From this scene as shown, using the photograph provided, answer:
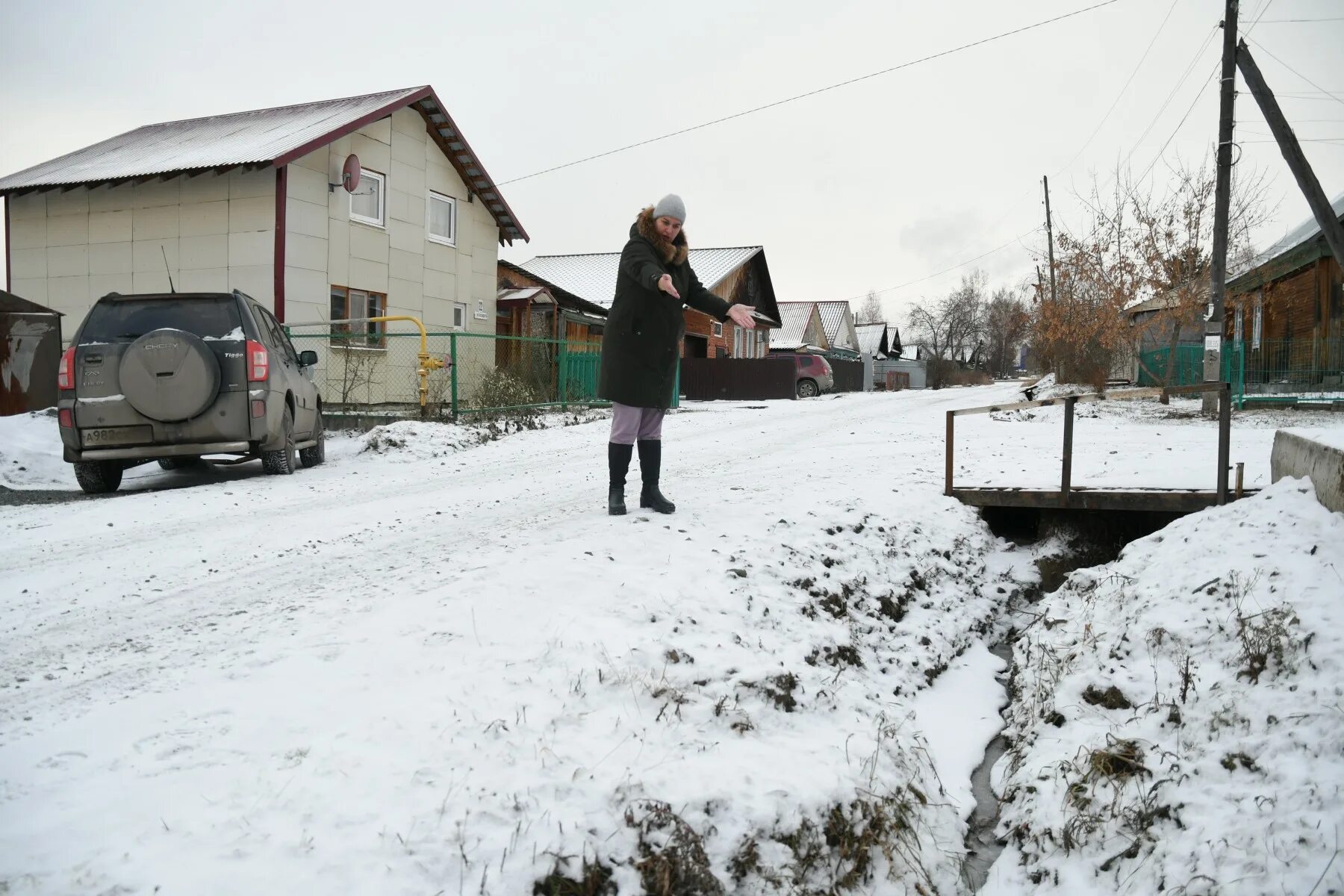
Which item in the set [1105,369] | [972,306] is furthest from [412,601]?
[972,306]

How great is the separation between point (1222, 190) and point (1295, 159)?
9.09 feet

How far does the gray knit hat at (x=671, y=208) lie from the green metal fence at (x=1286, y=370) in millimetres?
15916

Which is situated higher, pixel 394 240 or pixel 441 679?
pixel 394 240

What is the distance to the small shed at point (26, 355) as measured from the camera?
12.0 metres

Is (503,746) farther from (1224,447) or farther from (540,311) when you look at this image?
(540,311)

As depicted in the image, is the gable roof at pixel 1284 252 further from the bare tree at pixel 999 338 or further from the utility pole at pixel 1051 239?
the bare tree at pixel 999 338

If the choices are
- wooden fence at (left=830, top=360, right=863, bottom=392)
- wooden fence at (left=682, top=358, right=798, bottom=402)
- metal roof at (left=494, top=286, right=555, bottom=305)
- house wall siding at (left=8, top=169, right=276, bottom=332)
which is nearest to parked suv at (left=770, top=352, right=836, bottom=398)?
wooden fence at (left=682, top=358, right=798, bottom=402)

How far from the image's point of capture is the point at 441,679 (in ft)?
10.1

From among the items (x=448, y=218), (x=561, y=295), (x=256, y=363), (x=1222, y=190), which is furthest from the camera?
(x=561, y=295)

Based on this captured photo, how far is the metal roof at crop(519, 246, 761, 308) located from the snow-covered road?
23.2m

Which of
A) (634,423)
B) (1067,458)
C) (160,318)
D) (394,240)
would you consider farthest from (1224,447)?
(394,240)

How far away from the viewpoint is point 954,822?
3465mm

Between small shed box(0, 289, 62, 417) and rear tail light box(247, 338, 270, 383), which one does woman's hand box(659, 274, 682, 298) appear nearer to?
rear tail light box(247, 338, 270, 383)

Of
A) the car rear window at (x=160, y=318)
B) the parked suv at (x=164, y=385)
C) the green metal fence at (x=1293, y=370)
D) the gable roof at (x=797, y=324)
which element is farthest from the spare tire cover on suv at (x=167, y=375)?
the gable roof at (x=797, y=324)
